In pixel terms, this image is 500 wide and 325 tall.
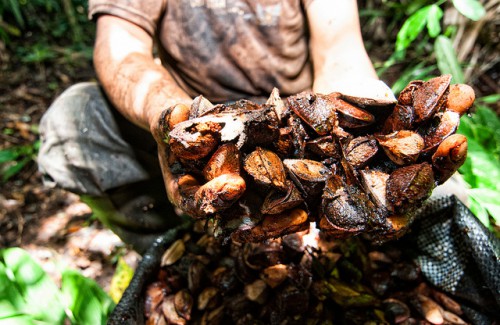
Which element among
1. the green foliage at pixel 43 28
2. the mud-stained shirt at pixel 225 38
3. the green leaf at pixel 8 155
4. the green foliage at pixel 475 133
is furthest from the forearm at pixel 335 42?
the green foliage at pixel 43 28

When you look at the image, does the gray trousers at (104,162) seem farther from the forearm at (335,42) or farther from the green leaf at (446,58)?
the green leaf at (446,58)

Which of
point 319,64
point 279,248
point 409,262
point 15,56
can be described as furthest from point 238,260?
point 15,56

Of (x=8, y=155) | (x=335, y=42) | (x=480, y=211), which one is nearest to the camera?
(x=480, y=211)

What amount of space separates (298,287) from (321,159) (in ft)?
1.55

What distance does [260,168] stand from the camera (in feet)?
2.19

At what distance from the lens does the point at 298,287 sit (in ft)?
3.47

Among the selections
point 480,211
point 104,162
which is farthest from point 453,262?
point 104,162

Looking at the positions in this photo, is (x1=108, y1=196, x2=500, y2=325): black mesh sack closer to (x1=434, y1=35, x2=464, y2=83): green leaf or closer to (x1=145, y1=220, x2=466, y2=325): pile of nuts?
(x1=145, y1=220, x2=466, y2=325): pile of nuts

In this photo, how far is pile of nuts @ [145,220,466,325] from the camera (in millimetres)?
1034

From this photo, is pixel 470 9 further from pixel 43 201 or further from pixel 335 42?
pixel 43 201

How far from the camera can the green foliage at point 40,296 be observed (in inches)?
34.3

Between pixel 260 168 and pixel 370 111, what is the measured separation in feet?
0.91

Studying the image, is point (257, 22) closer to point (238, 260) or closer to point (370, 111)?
point (370, 111)

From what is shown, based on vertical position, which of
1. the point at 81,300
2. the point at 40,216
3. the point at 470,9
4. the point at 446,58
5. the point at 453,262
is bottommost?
the point at 40,216
